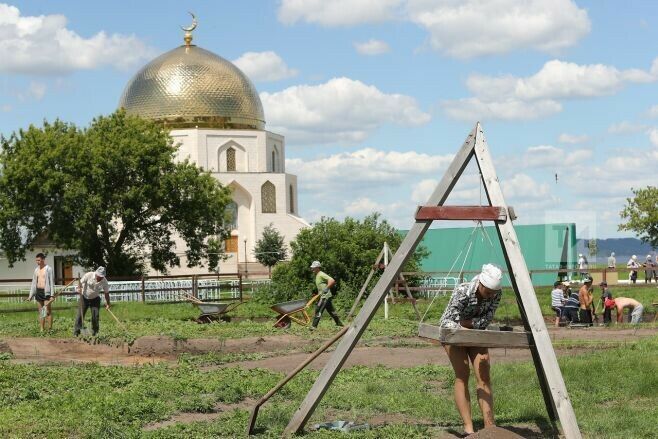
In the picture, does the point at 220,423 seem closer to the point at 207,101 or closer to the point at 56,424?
the point at 56,424

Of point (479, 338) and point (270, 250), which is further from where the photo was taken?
point (270, 250)

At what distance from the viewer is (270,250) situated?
252ft

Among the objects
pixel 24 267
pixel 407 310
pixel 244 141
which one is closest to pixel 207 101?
→ pixel 244 141

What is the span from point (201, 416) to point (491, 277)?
3296 millimetres

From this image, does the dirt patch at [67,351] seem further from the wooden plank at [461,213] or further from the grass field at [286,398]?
the wooden plank at [461,213]

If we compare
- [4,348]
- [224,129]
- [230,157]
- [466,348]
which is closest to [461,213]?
[466,348]

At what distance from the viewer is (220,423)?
33.7 feet

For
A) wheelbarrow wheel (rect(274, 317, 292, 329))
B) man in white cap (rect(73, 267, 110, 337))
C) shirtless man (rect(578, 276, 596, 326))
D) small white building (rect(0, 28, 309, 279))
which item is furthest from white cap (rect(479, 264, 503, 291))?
small white building (rect(0, 28, 309, 279))

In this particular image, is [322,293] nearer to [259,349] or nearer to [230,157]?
[259,349]

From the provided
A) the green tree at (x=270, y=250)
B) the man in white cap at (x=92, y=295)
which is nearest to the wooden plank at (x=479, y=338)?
the man in white cap at (x=92, y=295)

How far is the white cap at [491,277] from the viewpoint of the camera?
9.29 m

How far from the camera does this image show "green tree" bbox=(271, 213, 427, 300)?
112 ft

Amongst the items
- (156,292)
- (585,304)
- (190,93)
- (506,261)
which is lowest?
(585,304)

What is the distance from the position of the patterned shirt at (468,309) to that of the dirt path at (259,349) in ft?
19.7
